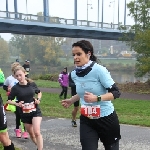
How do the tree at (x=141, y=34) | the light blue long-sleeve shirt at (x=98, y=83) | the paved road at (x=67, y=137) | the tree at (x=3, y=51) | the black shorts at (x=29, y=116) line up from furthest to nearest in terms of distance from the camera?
the tree at (x=3, y=51) → the tree at (x=141, y=34) → the paved road at (x=67, y=137) → the black shorts at (x=29, y=116) → the light blue long-sleeve shirt at (x=98, y=83)

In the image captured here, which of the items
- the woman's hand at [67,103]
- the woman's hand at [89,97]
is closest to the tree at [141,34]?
the woman's hand at [67,103]

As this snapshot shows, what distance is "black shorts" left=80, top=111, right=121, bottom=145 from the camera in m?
3.55

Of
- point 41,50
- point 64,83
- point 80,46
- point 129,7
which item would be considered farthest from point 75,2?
point 80,46

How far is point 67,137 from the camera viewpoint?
669 cm

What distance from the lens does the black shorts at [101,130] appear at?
11.7 feet

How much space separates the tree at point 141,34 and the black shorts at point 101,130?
1687 centimetres

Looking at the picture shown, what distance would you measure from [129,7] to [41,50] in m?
49.8

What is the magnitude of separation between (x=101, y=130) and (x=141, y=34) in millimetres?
17637

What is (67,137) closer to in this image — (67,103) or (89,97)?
(67,103)

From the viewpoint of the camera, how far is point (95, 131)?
11.8 feet

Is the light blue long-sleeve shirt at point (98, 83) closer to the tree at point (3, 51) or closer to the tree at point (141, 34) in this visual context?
the tree at point (141, 34)

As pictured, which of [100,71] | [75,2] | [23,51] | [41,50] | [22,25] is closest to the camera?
[100,71]

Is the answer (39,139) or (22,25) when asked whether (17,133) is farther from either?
(22,25)

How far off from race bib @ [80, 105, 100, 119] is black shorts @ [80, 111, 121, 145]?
60 mm
